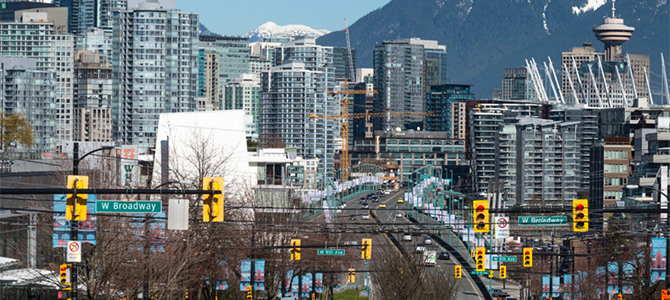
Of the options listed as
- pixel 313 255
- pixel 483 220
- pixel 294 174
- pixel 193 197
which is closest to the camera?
pixel 483 220

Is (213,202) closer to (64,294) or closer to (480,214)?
(480,214)

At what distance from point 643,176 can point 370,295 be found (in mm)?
48663

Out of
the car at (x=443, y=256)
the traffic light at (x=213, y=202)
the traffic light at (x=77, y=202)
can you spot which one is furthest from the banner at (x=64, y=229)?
the car at (x=443, y=256)

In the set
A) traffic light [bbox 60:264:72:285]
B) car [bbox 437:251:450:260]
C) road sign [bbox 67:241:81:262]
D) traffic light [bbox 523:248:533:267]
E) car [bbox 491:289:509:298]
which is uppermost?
road sign [bbox 67:241:81:262]

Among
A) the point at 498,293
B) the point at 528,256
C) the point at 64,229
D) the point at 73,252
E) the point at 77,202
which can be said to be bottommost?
the point at 498,293

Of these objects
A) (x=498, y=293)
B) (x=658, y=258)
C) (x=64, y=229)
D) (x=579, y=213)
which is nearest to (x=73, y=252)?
(x=64, y=229)

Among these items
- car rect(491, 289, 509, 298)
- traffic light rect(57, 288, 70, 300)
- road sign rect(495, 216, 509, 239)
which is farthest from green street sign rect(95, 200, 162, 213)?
car rect(491, 289, 509, 298)

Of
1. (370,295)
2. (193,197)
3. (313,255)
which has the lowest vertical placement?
(370,295)

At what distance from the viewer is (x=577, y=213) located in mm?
35750

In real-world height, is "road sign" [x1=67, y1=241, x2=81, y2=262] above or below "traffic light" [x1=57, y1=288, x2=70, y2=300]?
above

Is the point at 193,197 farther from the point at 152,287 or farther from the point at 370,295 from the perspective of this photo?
the point at 370,295

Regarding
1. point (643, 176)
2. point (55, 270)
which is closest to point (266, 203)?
point (55, 270)

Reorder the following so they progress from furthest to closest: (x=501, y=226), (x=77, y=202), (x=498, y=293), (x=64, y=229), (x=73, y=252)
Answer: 1. (x=498, y=293)
2. (x=501, y=226)
3. (x=64, y=229)
4. (x=73, y=252)
5. (x=77, y=202)

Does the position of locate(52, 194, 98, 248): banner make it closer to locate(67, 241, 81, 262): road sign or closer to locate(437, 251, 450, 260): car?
locate(67, 241, 81, 262): road sign
